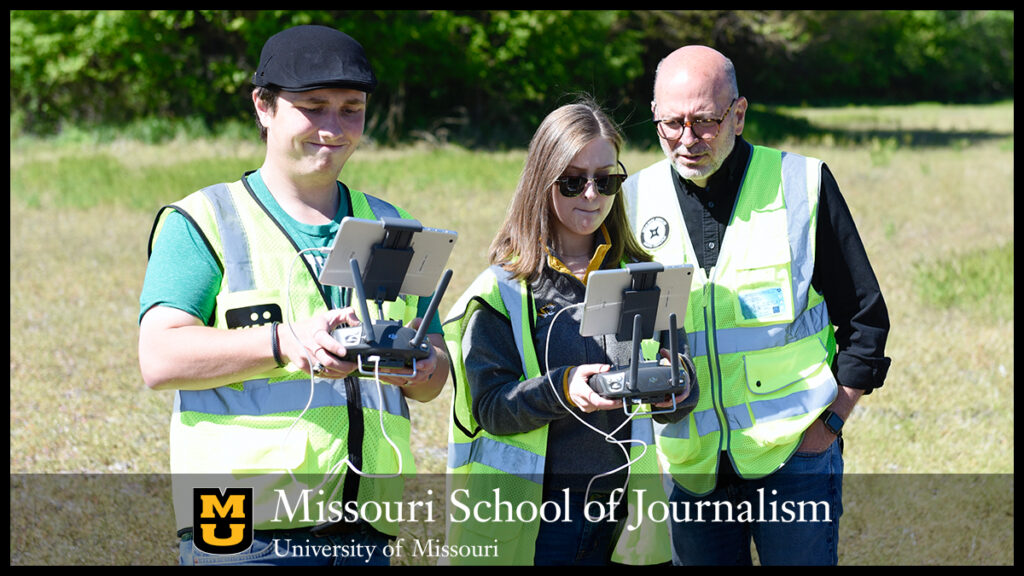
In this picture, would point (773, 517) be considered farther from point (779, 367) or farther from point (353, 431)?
point (353, 431)

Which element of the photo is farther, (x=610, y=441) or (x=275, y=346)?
(x=610, y=441)

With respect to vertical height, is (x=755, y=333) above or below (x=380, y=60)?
below

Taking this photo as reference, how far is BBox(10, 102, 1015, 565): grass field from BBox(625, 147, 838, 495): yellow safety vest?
2276 mm

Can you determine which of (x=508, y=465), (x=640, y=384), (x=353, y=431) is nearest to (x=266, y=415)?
(x=353, y=431)

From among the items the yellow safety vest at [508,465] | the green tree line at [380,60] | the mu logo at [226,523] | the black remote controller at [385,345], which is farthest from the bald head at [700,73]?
the green tree line at [380,60]

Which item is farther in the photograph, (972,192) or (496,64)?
(496,64)

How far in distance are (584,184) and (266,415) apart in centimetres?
107

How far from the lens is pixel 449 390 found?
7625 millimetres

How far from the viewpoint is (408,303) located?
270 cm

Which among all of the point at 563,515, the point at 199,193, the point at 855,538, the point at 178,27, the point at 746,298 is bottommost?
the point at 855,538

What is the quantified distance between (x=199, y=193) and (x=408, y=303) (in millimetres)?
565

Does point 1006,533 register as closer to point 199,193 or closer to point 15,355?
point 199,193

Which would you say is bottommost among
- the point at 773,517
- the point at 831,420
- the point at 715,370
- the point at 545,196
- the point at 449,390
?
the point at 449,390

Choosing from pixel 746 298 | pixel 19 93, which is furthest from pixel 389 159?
pixel 746 298
